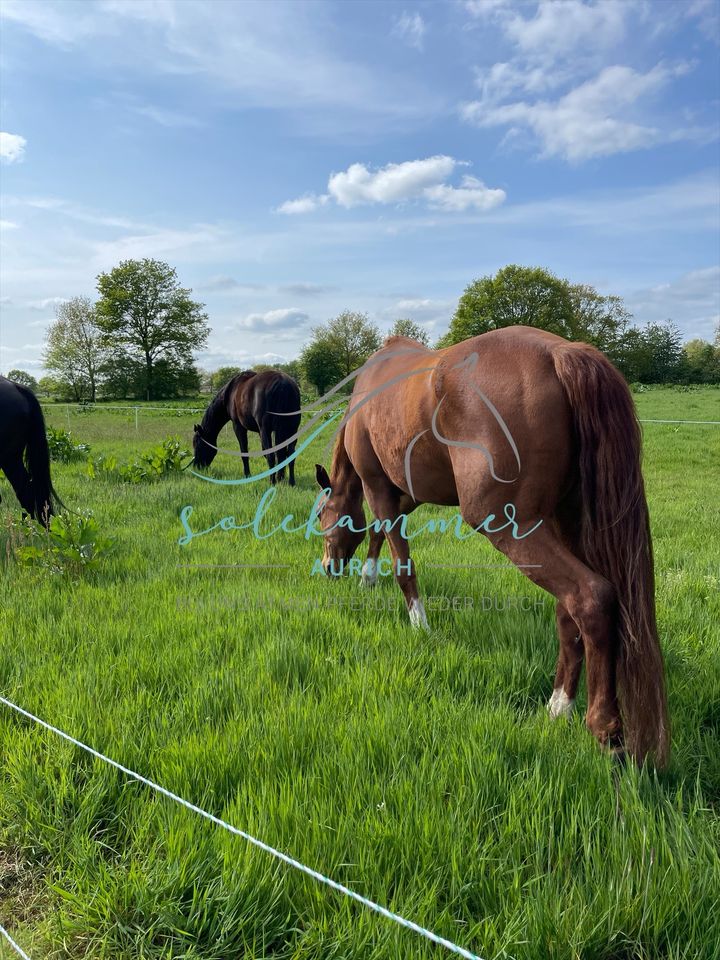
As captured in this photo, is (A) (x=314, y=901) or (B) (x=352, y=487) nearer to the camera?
A: (A) (x=314, y=901)

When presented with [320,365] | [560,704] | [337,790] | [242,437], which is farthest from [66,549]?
[320,365]

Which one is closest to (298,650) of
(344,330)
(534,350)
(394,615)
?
(394,615)

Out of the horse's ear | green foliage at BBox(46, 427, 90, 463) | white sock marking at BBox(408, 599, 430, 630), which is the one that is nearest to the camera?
white sock marking at BBox(408, 599, 430, 630)

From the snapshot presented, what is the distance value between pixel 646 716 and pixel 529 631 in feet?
3.58

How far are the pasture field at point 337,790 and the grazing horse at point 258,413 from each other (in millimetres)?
5516

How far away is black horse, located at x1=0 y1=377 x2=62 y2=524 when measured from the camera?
5441mm

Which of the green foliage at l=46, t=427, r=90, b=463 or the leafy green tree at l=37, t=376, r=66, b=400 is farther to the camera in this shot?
the leafy green tree at l=37, t=376, r=66, b=400

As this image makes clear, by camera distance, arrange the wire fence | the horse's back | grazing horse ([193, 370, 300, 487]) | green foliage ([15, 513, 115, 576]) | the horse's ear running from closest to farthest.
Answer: the wire fence < the horse's back < green foliage ([15, 513, 115, 576]) < the horse's ear < grazing horse ([193, 370, 300, 487])

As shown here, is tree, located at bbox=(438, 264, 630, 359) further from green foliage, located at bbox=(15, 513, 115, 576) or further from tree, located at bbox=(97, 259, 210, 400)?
green foliage, located at bbox=(15, 513, 115, 576)

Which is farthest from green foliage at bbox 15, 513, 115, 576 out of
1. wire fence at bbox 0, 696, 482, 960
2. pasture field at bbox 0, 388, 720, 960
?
wire fence at bbox 0, 696, 482, 960

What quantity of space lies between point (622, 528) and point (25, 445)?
235 inches

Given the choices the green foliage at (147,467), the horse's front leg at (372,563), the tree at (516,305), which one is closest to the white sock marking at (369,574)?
the horse's front leg at (372,563)

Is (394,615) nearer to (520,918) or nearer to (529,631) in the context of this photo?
(529,631)

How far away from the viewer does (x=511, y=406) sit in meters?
2.16
